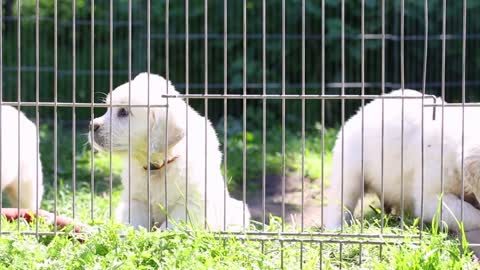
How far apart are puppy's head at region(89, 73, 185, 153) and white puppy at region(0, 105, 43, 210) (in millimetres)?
1337

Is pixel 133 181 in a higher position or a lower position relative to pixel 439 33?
lower

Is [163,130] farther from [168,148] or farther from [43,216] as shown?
[43,216]

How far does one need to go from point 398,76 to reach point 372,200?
5.68m

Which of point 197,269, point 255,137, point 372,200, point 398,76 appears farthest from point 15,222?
point 398,76

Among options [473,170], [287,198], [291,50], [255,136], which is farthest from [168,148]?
[291,50]

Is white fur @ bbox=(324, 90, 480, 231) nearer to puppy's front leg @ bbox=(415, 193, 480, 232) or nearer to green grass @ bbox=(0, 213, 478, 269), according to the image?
puppy's front leg @ bbox=(415, 193, 480, 232)

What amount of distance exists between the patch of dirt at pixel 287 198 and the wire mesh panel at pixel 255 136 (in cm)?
3

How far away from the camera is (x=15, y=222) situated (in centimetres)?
625

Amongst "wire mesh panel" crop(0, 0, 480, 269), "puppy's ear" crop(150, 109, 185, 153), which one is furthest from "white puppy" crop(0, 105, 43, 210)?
"puppy's ear" crop(150, 109, 185, 153)

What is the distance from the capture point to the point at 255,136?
466 inches

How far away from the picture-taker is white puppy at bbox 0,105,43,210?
7.26 m

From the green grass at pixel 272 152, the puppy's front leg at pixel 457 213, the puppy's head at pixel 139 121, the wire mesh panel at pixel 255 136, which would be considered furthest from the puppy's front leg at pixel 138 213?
the green grass at pixel 272 152

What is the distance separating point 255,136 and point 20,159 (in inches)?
193

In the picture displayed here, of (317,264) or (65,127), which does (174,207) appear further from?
(65,127)
